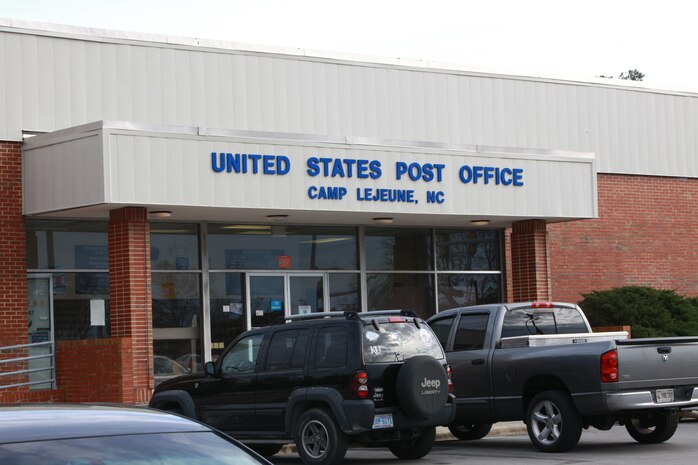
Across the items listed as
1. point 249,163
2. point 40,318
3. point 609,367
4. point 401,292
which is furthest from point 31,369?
point 609,367

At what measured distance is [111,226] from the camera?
68.6 feet

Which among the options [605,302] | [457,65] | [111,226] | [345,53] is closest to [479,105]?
[457,65]

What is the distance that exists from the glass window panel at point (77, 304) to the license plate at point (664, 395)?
11.6 m

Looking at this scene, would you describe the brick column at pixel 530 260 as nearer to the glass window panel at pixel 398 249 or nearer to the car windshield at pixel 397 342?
the glass window panel at pixel 398 249

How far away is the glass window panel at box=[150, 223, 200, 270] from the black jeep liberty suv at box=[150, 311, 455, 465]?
317 inches

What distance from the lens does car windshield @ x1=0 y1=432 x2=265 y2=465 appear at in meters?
4.30

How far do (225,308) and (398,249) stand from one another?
4.38 metres

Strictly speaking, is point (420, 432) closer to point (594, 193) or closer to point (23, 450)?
point (23, 450)

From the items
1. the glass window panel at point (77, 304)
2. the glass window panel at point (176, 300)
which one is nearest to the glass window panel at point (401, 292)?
the glass window panel at point (176, 300)

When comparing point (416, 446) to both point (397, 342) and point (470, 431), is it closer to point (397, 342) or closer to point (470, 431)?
point (397, 342)

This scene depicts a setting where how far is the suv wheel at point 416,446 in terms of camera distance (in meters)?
14.4

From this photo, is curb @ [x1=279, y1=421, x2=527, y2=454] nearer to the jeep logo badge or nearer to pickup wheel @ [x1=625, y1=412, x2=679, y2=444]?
pickup wheel @ [x1=625, y1=412, x2=679, y2=444]

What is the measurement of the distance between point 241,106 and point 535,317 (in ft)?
33.2

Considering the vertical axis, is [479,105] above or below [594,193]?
above
